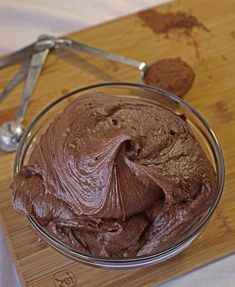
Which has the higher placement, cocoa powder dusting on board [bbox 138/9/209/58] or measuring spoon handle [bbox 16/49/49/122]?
cocoa powder dusting on board [bbox 138/9/209/58]

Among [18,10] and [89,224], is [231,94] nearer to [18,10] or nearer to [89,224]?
[89,224]

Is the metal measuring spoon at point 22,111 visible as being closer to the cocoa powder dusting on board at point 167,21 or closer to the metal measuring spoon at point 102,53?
the metal measuring spoon at point 102,53

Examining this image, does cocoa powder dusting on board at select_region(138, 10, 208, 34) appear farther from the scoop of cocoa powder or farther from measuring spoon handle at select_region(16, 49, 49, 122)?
measuring spoon handle at select_region(16, 49, 49, 122)

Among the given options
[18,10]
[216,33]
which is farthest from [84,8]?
[216,33]

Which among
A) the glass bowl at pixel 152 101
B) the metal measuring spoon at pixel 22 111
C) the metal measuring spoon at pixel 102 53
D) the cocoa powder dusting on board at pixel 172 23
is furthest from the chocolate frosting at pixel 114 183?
the cocoa powder dusting on board at pixel 172 23

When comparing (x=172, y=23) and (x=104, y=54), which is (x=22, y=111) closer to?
(x=104, y=54)

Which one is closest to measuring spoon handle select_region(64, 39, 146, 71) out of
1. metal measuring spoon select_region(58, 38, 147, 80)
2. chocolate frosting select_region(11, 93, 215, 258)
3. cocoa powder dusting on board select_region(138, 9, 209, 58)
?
metal measuring spoon select_region(58, 38, 147, 80)
